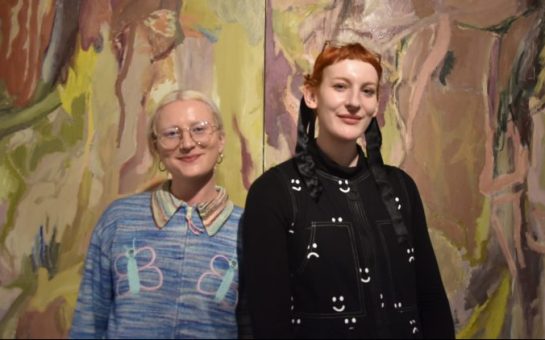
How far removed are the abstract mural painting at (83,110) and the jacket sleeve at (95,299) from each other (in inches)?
13.1

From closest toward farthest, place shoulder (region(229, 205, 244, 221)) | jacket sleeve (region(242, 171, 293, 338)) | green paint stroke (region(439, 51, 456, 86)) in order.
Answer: jacket sleeve (region(242, 171, 293, 338)) < shoulder (region(229, 205, 244, 221)) < green paint stroke (region(439, 51, 456, 86))

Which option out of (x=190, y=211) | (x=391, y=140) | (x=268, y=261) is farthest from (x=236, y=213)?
(x=391, y=140)

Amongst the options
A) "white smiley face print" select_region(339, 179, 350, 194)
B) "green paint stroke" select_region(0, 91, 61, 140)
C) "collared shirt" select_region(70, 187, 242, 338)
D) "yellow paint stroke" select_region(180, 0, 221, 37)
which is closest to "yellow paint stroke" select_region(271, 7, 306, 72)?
"yellow paint stroke" select_region(180, 0, 221, 37)

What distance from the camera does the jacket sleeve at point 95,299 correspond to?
5.02 feet

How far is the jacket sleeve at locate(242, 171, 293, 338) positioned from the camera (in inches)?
54.5

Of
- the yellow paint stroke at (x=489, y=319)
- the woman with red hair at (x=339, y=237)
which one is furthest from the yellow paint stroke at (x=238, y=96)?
the yellow paint stroke at (x=489, y=319)

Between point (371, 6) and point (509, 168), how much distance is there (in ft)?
2.39

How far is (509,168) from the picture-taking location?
1.97m

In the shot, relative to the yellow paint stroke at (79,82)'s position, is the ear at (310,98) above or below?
below

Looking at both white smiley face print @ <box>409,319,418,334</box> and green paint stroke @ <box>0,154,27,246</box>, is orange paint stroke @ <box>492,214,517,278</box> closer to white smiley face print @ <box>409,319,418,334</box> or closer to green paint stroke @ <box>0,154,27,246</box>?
white smiley face print @ <box>409,319,418,334</box>

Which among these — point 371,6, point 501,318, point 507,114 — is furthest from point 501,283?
point 371,6

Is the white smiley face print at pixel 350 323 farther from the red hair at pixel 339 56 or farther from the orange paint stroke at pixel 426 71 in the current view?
the orange paint stroke at pixel 426 71

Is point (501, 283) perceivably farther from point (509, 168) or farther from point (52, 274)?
point (52, 274)

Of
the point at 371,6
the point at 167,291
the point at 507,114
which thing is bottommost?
the point at 167,291
